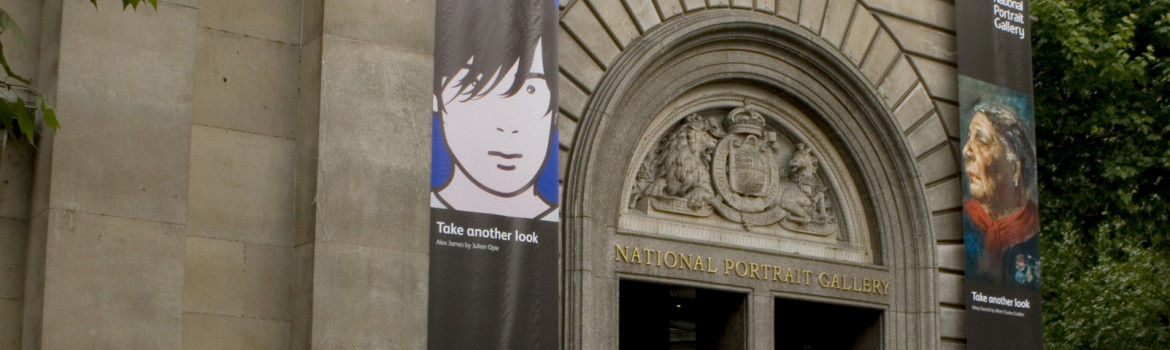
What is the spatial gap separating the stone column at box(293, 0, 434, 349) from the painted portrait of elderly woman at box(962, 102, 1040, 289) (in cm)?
960

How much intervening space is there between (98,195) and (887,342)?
12.1 metres

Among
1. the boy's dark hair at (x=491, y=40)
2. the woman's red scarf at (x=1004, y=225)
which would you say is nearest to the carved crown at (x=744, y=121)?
the woman's red scarf at (x=1004, y=225)

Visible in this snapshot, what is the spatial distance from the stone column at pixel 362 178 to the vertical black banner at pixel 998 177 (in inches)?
380

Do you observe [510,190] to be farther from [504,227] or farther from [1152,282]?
[1152,282]

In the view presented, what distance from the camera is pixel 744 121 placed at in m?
21.9

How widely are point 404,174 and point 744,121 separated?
22.1 feet

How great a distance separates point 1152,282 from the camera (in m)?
37.9

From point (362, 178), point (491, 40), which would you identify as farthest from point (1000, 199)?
point (362, 178)

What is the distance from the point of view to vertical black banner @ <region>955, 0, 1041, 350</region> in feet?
76.3

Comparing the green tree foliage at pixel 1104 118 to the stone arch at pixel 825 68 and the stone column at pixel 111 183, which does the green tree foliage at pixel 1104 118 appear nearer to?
the stone arch at pixel 825 68

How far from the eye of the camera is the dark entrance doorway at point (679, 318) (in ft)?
71.1

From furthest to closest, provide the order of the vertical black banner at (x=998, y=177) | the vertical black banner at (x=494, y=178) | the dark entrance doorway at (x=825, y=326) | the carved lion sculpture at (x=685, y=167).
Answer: the vertical black banner at (x=998, y=177) → the dark entrance doorway at (x=825, y=326) → the carved lion sculpture at (x=685, y=167) → the vertical black banner at (x=494, y=178)

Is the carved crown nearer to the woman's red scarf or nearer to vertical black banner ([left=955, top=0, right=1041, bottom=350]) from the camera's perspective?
vertical black banner ([left=955, top=0, right=1041, bottom=350])

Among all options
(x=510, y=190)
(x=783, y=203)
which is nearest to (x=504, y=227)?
(x=510, y=190)
